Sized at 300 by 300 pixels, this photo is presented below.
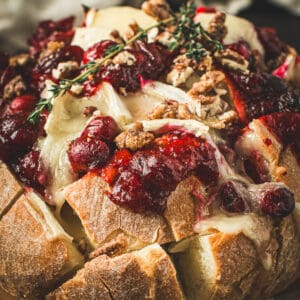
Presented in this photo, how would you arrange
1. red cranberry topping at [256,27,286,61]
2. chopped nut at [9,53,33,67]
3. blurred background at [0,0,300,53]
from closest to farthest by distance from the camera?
chopped nut at [9,53,33,67]
red cranberry topping at [256,27,286,61]
blurred background at [0,0,300,53]

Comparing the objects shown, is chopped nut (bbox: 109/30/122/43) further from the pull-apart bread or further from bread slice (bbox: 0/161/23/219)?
bread slice (bbox: 0/161/23/219)

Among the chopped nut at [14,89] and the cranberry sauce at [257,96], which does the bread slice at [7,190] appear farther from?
the cranberry sauce at [257,96]

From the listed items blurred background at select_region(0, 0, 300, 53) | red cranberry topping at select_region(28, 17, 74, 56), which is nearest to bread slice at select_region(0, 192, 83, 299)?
red cranberry topping at select_region(28, 17, 74, 56)

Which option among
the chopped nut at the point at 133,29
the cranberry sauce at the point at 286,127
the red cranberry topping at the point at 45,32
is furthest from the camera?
the red cranberry topping at the point at 45,32

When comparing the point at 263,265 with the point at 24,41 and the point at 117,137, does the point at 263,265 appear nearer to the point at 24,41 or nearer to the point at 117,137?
the point at 117,137

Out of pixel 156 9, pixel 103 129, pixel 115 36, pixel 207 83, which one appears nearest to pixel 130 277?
pixel 103 129

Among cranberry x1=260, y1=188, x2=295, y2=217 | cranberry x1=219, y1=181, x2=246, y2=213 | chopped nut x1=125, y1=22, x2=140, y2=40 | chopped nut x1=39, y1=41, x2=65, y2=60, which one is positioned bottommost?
cranberry x1=260, y1=188, x2=295, y2=217

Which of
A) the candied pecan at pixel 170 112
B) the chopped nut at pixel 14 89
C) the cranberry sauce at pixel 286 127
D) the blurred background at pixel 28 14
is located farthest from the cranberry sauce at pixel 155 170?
the blurred background at pixel 28 14

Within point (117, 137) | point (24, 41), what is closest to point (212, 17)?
point (117, 137)

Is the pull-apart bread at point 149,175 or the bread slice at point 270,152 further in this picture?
the bread slice at point 270,152
